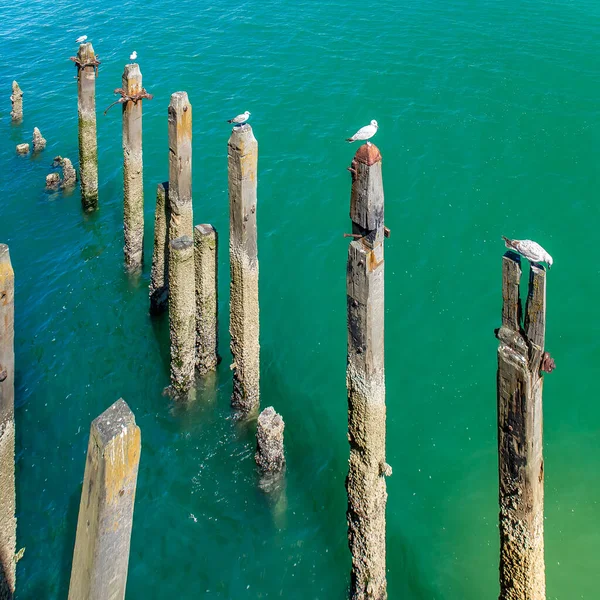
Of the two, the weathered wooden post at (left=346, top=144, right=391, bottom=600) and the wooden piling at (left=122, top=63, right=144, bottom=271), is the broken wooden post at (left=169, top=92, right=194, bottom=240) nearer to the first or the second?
the wooden piling at (left=122, top=63, right=144, bottom=271)

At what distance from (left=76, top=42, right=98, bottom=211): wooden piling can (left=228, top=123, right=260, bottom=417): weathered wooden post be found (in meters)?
7.76

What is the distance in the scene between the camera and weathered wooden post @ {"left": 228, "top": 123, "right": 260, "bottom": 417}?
10.4 m

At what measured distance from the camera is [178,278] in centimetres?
1197

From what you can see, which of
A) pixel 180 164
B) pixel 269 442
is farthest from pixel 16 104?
pixel 269 442

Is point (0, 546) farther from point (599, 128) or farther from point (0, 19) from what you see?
point (0, 19)

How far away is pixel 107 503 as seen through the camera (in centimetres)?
462

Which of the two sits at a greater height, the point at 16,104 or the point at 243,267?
the point at 243,267

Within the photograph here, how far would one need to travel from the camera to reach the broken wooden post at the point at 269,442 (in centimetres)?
A: 1083

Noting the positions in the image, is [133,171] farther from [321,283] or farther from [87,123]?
[321,283]

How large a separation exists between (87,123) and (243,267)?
8.35m

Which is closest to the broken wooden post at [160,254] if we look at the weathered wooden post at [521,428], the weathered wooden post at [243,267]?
the weathered wooden post at [243,267]

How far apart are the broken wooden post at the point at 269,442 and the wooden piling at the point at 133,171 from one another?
245 inches

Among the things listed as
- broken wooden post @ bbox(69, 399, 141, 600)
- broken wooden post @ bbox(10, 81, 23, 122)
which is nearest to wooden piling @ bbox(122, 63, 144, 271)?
broken wooden post @ bbox(10, 81, 23, 122)

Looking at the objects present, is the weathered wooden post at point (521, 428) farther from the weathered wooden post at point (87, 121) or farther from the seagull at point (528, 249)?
the weathered wooden post at point (87, 121)
